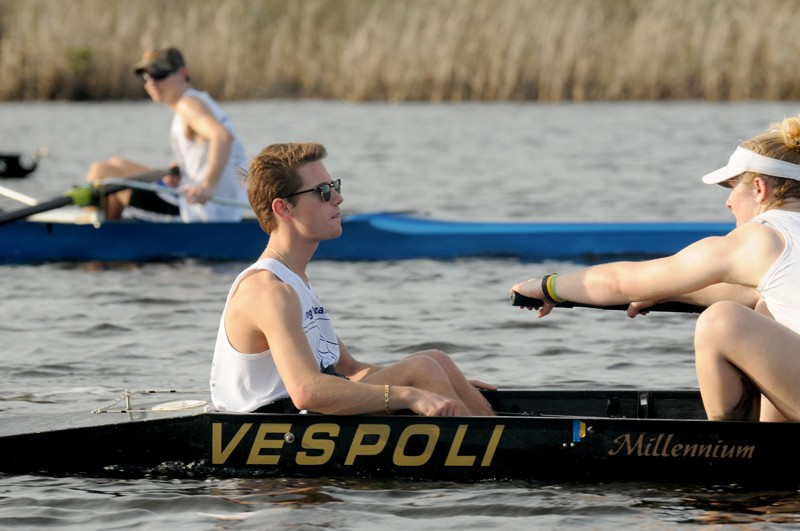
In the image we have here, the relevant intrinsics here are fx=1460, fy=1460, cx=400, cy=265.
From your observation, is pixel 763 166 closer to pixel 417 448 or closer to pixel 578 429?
pixel 578 429

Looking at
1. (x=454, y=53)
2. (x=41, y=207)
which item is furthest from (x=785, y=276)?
(x=454, y=53)

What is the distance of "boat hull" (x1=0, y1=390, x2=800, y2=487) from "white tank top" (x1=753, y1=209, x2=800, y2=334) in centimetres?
38

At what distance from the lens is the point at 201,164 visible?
1026 centimetres

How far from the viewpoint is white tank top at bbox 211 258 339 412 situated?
494 cm

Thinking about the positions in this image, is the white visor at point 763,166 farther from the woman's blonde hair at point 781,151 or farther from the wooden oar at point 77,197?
the wooden oar at point 77,197

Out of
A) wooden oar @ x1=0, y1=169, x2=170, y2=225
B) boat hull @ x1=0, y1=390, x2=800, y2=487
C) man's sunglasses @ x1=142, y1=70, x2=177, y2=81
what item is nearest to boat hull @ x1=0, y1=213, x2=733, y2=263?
wooden oar @ x1=0, y1=169, x2=170, y2=225

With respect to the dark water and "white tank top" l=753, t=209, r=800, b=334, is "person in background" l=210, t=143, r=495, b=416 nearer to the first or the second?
the dark water

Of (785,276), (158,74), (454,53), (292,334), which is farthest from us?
(454,53)

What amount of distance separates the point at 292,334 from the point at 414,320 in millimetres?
4095

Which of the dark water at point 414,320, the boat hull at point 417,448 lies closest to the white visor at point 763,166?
the boat hull at point 417,448

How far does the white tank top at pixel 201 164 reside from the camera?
10.1m

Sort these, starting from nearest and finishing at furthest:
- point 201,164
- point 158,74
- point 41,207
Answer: point 41,207 → point 158,74 → point 201,164

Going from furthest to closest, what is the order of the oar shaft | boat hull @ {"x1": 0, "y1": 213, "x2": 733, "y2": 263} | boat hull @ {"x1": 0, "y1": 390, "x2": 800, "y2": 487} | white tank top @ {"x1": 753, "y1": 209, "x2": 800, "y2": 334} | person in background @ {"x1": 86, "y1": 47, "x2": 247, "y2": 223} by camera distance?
boat hull @ {"x1": 0, "y1": 213, "x2": 733, "y2": 263} < person in background @ {"x1": 86, "y1": 47, "x2": 247, "y2": 223} < the oar shaft < boat hull @ {"x1": 0, "y1": 390, "x2": 800, "y2": 487} < white tank top @ {"x1": 753, "y1": 209, "x2": 800, "y2": 334}

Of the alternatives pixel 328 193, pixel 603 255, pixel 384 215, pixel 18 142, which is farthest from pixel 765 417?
pixel 18 142
